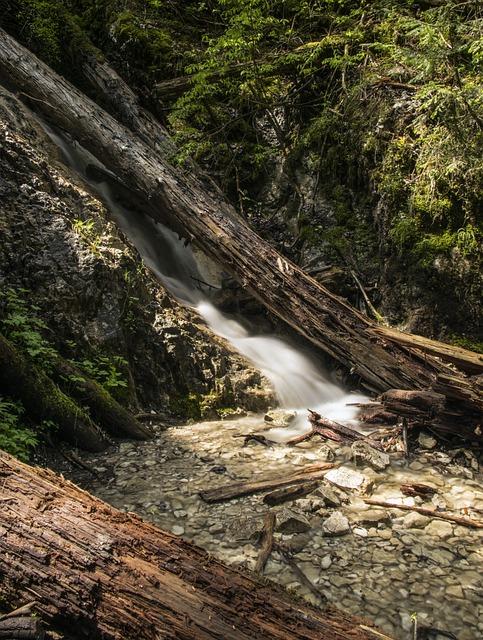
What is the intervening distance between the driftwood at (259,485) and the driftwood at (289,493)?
0.28 feet

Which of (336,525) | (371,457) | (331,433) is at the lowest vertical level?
(336,525)

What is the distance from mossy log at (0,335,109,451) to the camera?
3953 millimetres

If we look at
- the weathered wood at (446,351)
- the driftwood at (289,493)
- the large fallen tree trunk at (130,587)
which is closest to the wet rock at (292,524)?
the driftwood at (289,493)

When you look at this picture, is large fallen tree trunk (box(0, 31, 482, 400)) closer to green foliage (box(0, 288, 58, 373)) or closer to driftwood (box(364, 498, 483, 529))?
driftwood (box(364, 498, 483, 529))

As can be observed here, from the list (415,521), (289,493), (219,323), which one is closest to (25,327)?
(289,493)

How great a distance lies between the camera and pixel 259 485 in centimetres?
385

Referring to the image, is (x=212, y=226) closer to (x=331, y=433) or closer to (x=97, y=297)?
Result: (x=97, y=297)

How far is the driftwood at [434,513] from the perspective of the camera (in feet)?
11.0

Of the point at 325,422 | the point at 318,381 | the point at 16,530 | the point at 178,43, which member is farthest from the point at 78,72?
the point at 16,530

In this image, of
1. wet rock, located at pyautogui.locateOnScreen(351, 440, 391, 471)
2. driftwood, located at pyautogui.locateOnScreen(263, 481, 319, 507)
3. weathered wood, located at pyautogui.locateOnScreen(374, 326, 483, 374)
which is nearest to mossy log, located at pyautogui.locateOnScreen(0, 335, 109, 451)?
driftwood, located at pyautogui.locateOnScreen(263, 481, 319, 507)

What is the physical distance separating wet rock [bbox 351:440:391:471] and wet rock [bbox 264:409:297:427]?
104cm

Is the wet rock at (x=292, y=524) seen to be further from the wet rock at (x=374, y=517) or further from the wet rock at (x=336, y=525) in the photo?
the wet rock at (x=374, y=517)

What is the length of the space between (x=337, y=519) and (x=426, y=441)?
186 centimetres

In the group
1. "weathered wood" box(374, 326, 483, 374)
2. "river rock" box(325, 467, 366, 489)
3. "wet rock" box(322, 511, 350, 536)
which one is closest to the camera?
"wet rock" box(322, 511, 350, 536)
